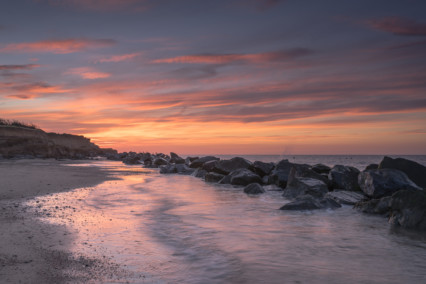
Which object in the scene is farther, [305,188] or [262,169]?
[262,169]

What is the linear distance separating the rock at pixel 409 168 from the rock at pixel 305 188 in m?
2.47

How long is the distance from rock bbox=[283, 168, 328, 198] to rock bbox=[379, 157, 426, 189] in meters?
2.47

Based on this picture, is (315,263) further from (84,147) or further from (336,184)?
(84,147)

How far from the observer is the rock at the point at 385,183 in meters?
10.4

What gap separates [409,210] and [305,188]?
18.0ft

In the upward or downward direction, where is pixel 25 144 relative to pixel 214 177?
upward

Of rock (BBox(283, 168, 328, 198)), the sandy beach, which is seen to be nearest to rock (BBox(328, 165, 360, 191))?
rock (BBox(283, 168, 328, 198))

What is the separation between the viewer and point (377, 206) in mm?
9539

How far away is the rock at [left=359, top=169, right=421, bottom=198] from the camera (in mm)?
10414

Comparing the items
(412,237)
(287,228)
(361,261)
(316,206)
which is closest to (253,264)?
(361,261)

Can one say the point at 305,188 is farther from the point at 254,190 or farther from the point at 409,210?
the point at 409,210

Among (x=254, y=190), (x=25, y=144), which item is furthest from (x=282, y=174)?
(x=25, y=144)

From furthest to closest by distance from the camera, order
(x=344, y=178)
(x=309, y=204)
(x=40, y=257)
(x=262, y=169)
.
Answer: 1. (x=262, y=169)
2. (x=344, y=178)
3. (x=309, y=204)
4. (x=40, y=257)

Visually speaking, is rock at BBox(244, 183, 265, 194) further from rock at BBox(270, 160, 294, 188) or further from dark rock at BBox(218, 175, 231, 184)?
dark rock at BBox(218, 175, 231, 184)
